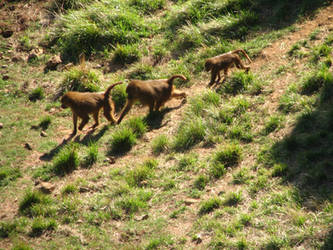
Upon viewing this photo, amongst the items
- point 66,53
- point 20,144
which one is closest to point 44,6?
point 66,53

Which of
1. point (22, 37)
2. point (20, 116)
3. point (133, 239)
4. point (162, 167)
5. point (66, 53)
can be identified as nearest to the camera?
point (133, 239)

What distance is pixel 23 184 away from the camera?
851 cm

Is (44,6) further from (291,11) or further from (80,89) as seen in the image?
(291,11)

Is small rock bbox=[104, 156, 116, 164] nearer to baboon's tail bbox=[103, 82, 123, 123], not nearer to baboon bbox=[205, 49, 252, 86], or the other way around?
baboon's tail bbox=[103, 82, 123, 123]

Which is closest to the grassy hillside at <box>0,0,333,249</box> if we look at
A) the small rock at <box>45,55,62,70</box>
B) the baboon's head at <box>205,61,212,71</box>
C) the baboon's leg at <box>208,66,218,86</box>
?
the small rock at <box>45,55,62,70</box>

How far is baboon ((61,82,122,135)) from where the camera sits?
966cm

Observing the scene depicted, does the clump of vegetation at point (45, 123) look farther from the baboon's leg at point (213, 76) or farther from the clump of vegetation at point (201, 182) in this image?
the clump of vegetation at point (201, 182)

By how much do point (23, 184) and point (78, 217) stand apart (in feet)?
5.27

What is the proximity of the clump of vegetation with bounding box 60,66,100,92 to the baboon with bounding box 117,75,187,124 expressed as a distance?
55.8 inches

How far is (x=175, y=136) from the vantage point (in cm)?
903

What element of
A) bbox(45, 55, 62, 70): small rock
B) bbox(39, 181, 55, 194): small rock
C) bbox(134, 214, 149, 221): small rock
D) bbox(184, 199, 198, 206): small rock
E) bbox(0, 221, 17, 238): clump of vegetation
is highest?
bbox(45, 55, 62, 70): small rock

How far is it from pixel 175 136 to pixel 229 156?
1.57m

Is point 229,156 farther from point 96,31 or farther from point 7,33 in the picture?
point 7,33

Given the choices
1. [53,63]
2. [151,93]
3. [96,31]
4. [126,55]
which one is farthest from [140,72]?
[53,63]
